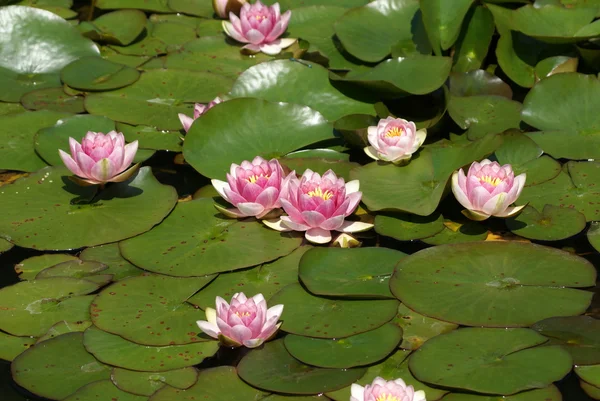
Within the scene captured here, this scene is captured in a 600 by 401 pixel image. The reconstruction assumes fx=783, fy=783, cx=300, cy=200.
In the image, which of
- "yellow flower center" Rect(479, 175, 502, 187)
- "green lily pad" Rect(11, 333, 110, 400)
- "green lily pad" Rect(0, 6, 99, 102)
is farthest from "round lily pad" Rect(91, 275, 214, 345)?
"green lily pad" Rect(0, 6, 99, 102)

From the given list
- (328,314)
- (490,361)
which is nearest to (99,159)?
(328,314)

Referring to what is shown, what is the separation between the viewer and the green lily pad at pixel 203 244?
3070 millimetres

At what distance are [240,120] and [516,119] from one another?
138cm

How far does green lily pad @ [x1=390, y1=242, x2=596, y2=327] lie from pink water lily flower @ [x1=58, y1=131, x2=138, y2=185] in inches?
52.1

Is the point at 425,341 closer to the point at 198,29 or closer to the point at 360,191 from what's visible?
the point at 360,191

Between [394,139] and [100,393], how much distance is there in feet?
5.48

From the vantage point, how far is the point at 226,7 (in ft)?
16.4

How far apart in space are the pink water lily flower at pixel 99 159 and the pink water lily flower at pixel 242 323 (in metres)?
1.01

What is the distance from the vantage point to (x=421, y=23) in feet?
14.7

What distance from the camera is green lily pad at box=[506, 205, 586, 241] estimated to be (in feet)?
10.5

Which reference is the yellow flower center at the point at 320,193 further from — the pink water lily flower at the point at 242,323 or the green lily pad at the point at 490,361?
the green lily pad at the point at 490,361

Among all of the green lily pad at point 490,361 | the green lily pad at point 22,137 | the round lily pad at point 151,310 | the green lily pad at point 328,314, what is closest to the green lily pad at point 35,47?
the green lily pad at point 22,137

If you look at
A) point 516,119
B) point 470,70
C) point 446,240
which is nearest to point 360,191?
point 446,240

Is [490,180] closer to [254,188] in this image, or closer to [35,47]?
[254,188]
